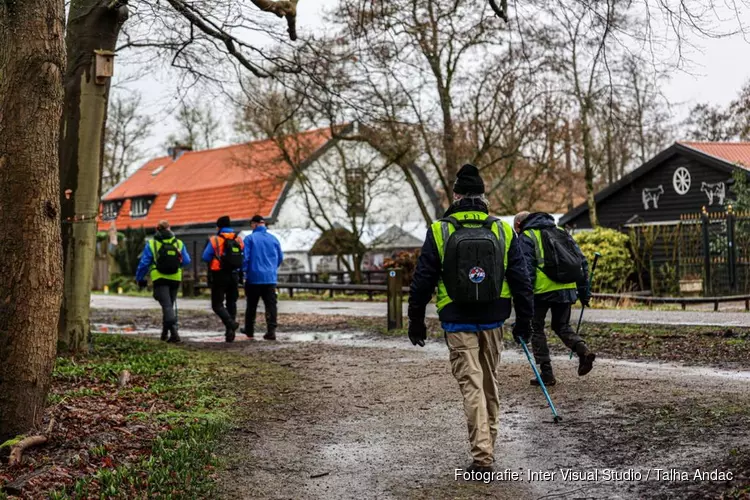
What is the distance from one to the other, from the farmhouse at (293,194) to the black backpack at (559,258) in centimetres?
931

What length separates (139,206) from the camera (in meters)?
52.5

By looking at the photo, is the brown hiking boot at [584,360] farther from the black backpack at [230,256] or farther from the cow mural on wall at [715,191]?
the cow mural on wall at [715,191]

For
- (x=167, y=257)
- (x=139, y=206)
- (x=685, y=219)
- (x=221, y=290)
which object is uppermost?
(x=139, y=206)

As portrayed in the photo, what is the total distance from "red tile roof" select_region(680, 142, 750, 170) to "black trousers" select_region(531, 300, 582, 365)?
71.8ft

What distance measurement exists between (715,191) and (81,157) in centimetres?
2353

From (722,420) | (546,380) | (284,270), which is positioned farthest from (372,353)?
(284,270)

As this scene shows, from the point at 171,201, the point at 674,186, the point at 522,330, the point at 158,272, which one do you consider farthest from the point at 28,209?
the point at 171,201

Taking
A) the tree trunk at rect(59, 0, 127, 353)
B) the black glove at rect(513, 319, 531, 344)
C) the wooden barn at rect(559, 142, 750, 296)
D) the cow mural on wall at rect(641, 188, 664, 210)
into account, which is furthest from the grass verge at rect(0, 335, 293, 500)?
the cow mural on wall at rect(641, 188, 664, 210)

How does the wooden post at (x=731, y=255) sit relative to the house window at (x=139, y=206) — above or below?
below

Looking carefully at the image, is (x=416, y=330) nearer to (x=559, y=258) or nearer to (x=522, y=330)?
(x=522, y=330)

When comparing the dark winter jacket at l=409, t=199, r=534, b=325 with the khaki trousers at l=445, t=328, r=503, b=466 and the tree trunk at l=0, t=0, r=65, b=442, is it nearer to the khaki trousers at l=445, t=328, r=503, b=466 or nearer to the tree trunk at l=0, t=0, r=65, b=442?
the khaki trousers at l=445, t=328, r=503, b=466

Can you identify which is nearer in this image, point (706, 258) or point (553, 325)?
point (553, 325)

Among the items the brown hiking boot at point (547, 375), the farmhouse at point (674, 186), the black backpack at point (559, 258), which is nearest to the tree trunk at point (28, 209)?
the black backpack at point (559, 258)

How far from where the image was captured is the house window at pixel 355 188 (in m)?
31.3
